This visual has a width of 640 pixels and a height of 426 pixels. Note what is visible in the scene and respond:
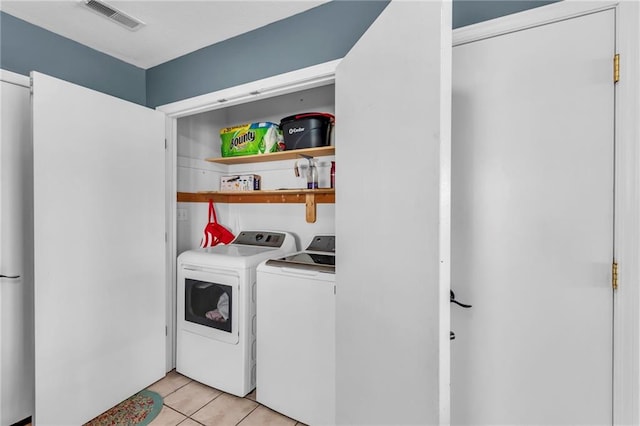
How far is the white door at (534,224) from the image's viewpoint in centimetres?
110

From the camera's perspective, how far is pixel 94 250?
181 centimetres

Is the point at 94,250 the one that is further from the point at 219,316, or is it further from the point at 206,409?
the point at 206,409

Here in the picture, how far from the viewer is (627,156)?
1033mm

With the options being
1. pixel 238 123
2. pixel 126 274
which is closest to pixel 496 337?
pixel 126 274

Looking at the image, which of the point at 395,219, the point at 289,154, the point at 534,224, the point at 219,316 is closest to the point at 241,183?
the point at 289,154

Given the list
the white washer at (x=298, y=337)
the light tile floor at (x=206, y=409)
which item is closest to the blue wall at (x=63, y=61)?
the white washer at (x=298, y=337)

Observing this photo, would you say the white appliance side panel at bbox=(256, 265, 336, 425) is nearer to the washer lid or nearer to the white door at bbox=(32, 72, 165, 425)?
the washer lid

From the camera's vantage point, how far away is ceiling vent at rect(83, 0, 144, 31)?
1694mm

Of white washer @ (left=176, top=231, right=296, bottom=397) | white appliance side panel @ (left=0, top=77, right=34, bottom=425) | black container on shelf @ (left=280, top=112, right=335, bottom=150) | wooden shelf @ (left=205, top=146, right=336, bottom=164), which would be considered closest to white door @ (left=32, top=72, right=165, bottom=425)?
white washer @ (left=176, top=231, right=296, bottom=397)

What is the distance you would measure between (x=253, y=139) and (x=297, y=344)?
5.18 ft

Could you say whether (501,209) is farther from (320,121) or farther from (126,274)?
(126,274)

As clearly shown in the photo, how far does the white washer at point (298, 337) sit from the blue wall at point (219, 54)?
124 cm

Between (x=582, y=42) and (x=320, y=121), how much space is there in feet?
4.68

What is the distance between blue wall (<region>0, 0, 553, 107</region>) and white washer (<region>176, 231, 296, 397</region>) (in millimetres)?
1209
